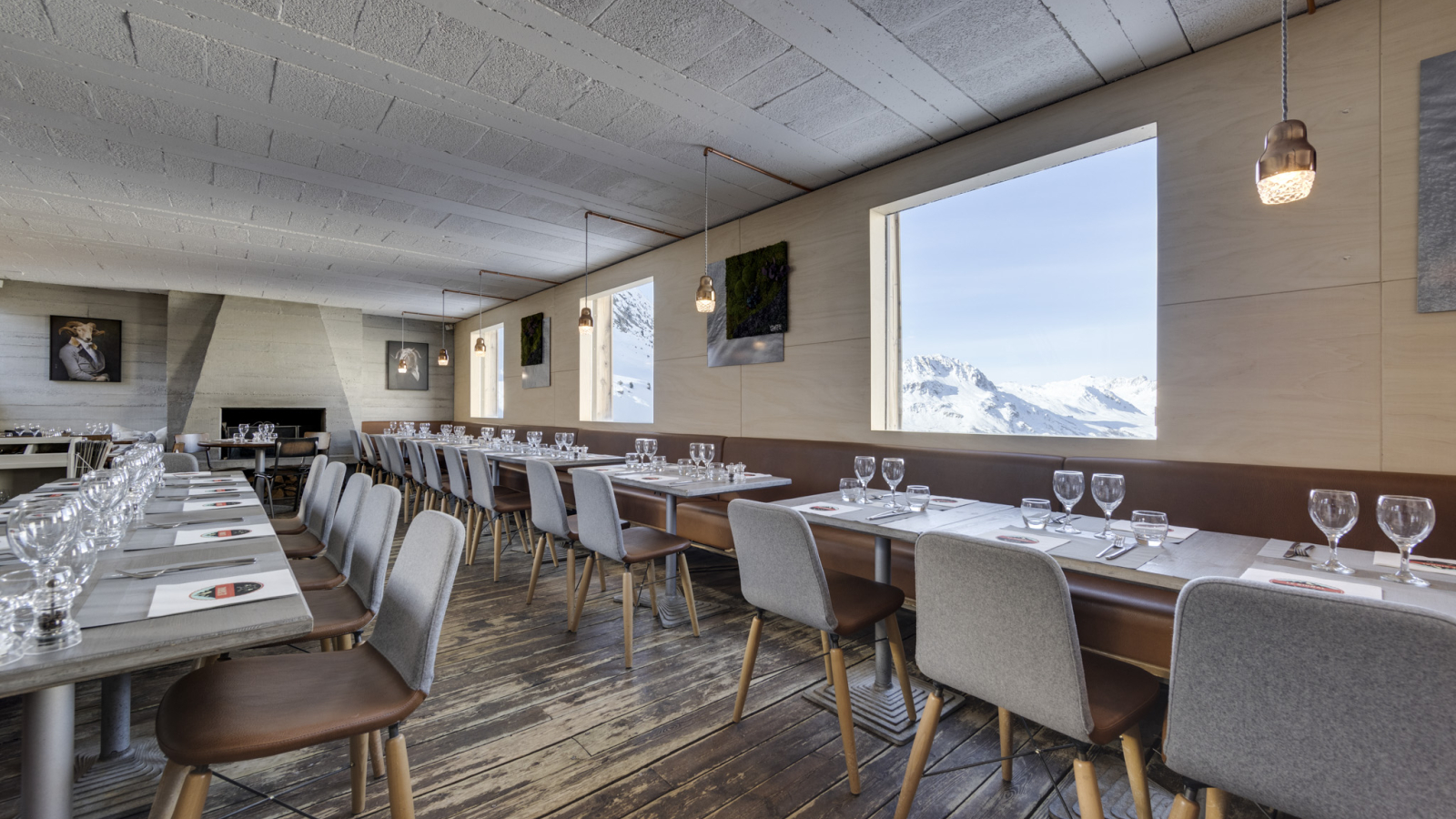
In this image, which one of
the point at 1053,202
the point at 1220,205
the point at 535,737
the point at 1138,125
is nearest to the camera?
the point at 535,737

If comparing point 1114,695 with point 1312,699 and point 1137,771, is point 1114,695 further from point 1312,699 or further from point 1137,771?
point 1312,699

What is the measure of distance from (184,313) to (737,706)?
1112cm

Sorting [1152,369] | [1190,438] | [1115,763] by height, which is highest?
[1152,369]

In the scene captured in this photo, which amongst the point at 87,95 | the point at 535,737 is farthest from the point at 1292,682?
the point at 87,95

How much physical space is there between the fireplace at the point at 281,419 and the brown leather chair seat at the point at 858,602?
1049 centimetres

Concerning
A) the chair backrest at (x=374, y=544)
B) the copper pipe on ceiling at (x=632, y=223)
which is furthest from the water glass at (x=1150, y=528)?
the copper pipe on ceiling at (x=632, y=223)

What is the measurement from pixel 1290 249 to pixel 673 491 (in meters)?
3.21

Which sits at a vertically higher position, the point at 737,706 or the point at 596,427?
the point at 596,427

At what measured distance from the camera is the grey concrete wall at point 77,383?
8375 mm

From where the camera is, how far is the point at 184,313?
909 centimetres

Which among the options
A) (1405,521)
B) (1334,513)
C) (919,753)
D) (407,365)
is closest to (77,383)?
(407,365)

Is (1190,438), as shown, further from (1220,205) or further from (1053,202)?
(1053,202)

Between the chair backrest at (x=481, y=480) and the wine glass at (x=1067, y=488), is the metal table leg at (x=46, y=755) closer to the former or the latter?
the wine glass at (x=1067, y=488)

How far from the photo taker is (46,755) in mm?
1225
